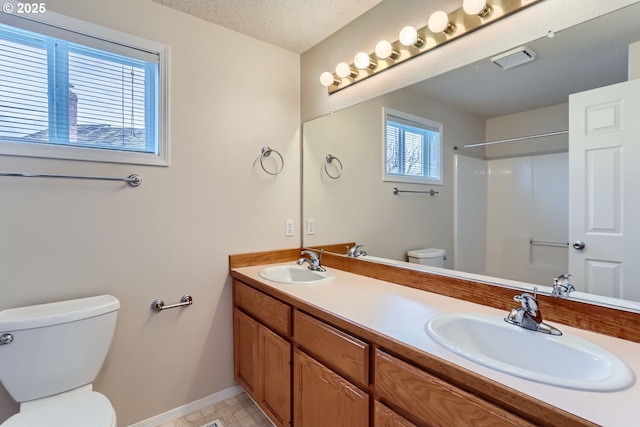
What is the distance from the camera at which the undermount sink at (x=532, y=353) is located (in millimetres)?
729

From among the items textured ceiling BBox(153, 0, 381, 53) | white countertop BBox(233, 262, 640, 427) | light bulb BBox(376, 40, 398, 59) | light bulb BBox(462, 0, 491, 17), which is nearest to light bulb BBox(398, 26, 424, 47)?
light bulb BBox(376, 40, 398, 59)

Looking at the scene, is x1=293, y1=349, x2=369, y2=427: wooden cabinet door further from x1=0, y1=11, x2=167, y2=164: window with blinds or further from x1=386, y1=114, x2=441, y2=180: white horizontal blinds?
x1=0, y1=11, x2=167, y2=164: window with blinds

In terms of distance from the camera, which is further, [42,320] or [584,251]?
[42,320]

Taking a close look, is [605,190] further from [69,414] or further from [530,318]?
[69,414]

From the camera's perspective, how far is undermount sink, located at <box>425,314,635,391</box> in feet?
2.39

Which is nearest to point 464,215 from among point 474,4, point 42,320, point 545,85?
point 545,85

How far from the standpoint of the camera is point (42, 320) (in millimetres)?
1269

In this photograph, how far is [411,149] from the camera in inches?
65.9

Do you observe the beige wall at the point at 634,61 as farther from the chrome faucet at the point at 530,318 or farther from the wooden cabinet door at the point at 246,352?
the wooden cabinet door at the point at 246,352

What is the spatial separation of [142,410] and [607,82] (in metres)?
2.58

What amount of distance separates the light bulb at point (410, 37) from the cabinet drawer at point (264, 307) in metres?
1.42

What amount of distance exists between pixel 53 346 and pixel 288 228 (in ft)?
4.57

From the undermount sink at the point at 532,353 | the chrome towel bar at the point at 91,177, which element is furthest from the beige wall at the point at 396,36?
the chrome towel bar at the point at 91,177

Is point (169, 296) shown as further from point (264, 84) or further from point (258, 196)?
point (264, 84)
